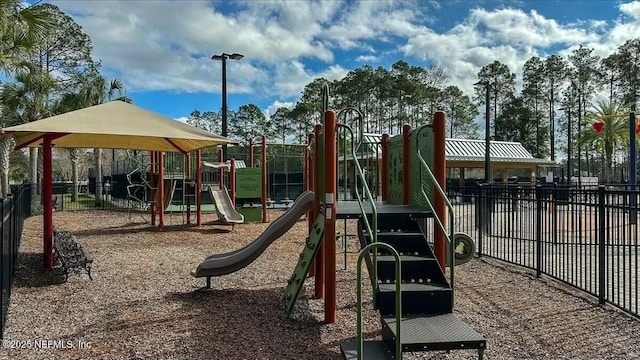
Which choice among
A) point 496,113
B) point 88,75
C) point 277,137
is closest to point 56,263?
point 88,75

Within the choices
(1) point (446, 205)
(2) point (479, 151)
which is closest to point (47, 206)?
(1) point (446, 205)

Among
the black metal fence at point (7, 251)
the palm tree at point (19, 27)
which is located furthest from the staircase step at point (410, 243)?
the palm tree at point (19, 27)

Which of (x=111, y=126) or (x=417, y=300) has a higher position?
(x=111, y=126)

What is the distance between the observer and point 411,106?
47.7 meters

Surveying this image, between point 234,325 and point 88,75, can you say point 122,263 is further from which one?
point 88,75

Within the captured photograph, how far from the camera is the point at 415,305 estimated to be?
4.14 meters

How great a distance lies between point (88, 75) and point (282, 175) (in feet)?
49.1

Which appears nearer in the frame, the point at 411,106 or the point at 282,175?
the point at 282,175

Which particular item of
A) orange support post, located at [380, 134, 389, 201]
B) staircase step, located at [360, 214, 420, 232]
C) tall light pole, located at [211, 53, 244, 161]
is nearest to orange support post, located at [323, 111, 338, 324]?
staircase step, located at [360, 214, 420, 232]

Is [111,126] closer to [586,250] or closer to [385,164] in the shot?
[385,164]

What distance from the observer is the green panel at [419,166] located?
17.7 feet

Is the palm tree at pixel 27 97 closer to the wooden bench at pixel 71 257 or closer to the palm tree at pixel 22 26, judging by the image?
the palm tree at pixel 22 26

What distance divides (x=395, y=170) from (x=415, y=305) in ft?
9.02

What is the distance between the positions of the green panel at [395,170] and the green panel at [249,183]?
9.51 meters
